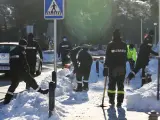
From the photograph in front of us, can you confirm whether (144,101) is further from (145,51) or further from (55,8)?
(145,51)

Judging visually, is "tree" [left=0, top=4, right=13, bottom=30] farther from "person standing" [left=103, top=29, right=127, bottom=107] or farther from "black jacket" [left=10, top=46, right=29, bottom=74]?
"person standing" [left=103, top=29, right=127, bottom=107]

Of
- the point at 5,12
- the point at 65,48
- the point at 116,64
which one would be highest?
the point at 5,12

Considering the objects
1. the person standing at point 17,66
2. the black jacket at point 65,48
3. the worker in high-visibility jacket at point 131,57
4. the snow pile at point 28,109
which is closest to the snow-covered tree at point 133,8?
the black jacket at point 65,48

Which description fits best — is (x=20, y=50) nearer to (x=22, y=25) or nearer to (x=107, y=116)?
(x=107, y=116)

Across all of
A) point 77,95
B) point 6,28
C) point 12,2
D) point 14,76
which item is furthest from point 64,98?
point 6,28

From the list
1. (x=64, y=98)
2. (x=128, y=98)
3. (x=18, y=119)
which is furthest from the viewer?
(x=64, y=98)

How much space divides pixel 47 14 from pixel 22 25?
137ft

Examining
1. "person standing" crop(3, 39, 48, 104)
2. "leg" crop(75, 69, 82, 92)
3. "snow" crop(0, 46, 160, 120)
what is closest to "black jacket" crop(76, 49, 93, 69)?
"leg" crop(75, 69, 82, 92)

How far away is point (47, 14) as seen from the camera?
9.39m

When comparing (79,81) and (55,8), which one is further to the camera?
(79,81)

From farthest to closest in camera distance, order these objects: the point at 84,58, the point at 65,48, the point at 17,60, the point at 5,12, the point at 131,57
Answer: the point at 5,12
the point at 65,48
the point at 131,57
the point at 84,58
the point at 17,60

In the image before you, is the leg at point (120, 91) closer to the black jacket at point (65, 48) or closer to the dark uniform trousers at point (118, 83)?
the dark uniform trousers at point (118, 83)

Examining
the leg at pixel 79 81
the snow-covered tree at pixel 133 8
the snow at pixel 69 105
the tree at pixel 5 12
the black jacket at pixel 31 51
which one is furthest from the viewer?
the snow-covered tree at pixel 133 8

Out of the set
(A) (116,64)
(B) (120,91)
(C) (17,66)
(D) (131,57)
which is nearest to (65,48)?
(D) (131,57)
